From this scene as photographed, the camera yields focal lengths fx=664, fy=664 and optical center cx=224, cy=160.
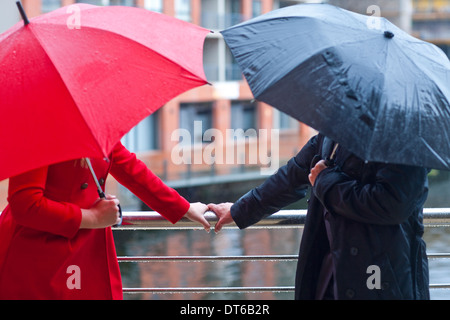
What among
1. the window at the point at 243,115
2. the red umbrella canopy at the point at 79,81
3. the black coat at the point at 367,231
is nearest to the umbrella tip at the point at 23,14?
the red umbrella canopy at the point at 79,81

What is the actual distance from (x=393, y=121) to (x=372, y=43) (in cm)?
24

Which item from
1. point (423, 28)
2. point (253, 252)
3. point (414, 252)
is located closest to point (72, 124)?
point (414, 252)

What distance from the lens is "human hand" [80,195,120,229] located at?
5.78 feet

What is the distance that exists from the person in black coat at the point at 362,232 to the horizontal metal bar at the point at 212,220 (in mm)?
373

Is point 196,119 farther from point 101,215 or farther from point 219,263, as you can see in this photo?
point 101,215

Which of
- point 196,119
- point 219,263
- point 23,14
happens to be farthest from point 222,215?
point 196,119

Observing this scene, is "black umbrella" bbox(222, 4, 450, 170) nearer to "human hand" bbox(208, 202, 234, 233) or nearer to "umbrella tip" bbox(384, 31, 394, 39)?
"umbrella tip" bbox(384, 31, 394, 39)

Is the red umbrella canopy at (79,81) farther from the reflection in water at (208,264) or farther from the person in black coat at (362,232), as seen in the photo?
the reflection in water at (208,264)

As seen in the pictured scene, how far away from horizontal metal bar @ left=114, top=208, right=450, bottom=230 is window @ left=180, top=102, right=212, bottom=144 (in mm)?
18879

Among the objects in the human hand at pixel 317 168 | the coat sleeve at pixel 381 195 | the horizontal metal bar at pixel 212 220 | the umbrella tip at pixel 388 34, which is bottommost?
the horizontal metal bar at pixel 212 220

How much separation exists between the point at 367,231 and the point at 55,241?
826mm

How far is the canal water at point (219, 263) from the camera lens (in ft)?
50.6

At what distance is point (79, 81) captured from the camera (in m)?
1.60
